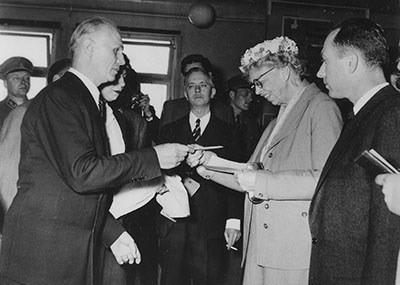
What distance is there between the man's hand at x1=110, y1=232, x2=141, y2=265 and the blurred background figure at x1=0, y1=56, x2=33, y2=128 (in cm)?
309

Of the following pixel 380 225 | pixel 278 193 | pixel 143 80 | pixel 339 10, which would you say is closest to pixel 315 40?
pixel 339 10

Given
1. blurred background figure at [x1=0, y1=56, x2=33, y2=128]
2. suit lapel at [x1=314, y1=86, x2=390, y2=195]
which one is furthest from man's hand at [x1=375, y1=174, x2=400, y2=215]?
blurred background figure at [x1=0, y1=56, x2=33, y2=128]

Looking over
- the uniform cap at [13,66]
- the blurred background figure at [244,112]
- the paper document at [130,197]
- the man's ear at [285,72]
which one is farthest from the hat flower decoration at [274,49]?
the uniform cap at [13,66]

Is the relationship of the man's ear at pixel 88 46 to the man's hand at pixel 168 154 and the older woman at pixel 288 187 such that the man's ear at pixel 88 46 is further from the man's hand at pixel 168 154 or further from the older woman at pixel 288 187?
the older woman at pixel 288 187

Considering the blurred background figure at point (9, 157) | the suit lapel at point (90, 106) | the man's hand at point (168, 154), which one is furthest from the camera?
the blurred background figure at point (9, 157)

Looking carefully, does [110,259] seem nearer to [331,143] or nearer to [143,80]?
[331,143]

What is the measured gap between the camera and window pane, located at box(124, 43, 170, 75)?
7.17 meters

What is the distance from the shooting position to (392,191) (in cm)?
144

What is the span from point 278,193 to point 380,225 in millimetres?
752

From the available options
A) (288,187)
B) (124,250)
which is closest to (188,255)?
(124,250)

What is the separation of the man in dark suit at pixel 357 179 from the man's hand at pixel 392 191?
0.06 meters

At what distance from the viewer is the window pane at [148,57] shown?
7.17m

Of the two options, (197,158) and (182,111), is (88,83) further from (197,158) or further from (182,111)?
(182,111)

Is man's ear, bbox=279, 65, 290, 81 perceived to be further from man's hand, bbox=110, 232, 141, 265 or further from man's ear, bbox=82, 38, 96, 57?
man's hand, bbox=110, 232, 141, 265
